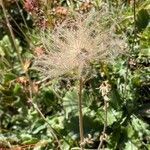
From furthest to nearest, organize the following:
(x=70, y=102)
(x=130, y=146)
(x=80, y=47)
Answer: (x=70, y=102) < (x=130, y=146) < (x=80, y=47)

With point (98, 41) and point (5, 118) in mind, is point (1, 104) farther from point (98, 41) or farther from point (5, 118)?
point (98, 41)

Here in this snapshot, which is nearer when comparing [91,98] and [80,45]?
[80,45]

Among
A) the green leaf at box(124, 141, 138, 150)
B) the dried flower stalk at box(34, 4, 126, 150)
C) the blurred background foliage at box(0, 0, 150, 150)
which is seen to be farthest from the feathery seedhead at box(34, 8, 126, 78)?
the green leaf at box(124, 141, 138, 150)

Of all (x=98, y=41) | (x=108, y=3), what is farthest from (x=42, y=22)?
(x=98, y=41)

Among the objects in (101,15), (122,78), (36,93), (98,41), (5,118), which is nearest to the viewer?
(98,41)

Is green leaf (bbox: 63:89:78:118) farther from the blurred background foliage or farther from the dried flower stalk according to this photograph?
the dried flower stalk

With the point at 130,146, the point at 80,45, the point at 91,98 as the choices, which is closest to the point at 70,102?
the point at 91,98

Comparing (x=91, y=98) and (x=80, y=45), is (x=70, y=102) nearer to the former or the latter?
(x=91, y=98)
